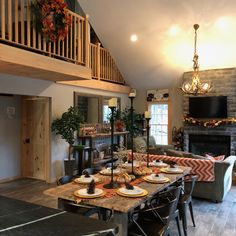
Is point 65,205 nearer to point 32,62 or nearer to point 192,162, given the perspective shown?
point 32,62

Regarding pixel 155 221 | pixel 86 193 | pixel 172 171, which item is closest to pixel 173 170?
pixel 172 171

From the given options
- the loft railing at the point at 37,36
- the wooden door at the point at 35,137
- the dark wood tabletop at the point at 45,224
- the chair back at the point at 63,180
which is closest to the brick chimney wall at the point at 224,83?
the loft railing at the point at 37,36

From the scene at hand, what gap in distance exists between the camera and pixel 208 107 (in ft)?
25.5

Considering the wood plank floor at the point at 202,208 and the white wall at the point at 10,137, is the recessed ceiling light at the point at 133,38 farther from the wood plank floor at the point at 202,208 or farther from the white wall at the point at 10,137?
the wood plank floor at the point at 202,208

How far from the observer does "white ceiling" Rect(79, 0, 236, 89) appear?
6.13 m

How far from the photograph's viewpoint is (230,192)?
533 cm

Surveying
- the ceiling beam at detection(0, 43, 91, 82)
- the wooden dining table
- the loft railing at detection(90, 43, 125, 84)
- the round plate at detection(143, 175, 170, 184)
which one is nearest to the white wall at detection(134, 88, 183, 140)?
the loft railing at detection(90, 43, 125, 84)

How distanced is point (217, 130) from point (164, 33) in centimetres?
332

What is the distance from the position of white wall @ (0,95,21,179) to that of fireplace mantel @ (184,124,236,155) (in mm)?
5112

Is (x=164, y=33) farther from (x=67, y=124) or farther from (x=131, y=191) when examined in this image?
(x=131, y=191)

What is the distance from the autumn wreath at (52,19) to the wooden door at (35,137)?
2.09 metres

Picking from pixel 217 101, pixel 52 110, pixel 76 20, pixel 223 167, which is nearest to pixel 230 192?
pixel 223 167

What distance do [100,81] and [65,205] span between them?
214 inches

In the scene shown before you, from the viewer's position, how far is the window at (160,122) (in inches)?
357
